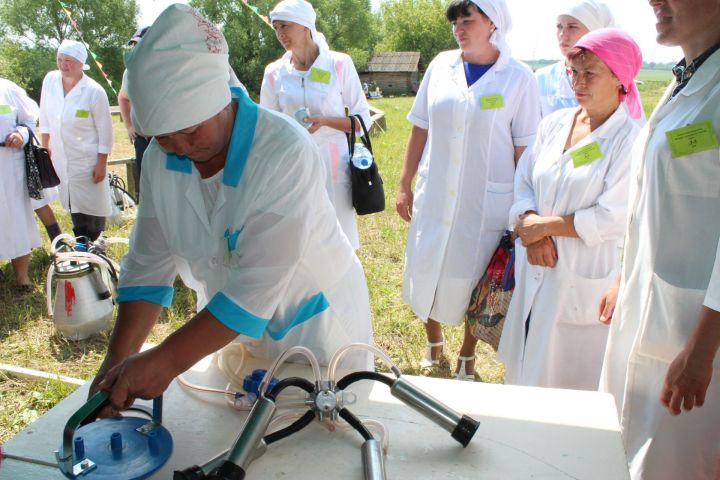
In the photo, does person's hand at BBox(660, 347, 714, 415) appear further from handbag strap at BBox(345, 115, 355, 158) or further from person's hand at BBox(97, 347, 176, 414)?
handbag strap at BBox(345, 115, 355, 158)

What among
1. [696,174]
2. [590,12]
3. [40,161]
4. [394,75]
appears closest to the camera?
[696,174]

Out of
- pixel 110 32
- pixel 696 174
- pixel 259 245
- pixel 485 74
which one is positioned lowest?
pixel 259 245

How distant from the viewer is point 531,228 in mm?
2135

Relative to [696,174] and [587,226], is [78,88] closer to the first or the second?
[587,226]

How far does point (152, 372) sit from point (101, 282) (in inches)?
100

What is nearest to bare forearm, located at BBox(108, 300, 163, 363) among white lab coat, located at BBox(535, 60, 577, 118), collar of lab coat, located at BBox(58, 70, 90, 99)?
white lab coat, located at BBox(535, 60, 577, 118)

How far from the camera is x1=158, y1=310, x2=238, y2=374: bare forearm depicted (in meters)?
1.12

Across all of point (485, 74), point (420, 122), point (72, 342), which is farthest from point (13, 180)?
point (485, 74)

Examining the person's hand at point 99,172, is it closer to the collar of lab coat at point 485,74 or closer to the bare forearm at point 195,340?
the collar of lab coat at point 485,74

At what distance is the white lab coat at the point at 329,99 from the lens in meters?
3.34

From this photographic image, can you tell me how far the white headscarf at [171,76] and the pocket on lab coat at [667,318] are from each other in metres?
1.24

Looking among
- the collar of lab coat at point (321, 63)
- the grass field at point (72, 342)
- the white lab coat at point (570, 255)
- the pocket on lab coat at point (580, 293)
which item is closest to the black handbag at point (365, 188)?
the collar of lab coat at point (321, 63)

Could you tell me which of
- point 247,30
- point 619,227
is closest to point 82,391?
point 619,227

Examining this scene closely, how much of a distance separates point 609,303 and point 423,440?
1115 mm
